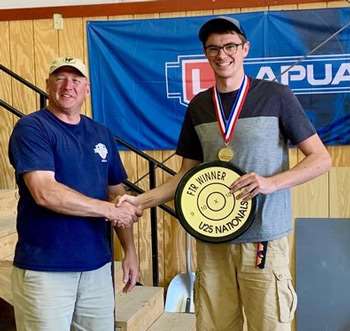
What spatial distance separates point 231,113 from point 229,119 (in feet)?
0.07

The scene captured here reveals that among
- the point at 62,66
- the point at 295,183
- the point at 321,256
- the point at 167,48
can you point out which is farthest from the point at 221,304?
the point at 167,48

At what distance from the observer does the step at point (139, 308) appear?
2857 millimetres

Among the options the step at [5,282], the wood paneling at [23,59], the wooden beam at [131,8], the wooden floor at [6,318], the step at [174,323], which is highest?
the wooden beam at [131,8]

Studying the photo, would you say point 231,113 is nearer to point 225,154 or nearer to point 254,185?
point 225,154

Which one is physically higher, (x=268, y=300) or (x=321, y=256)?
(x=268, y=300)

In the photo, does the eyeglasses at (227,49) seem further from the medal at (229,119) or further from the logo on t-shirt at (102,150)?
the logo on t-shirt at (102,150)

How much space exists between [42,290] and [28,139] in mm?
528

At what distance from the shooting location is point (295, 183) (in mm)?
1814

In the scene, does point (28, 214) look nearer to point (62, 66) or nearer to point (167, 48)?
point (62, 66)

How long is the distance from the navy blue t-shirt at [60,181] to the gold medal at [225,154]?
0.48m

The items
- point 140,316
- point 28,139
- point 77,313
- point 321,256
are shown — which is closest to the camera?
point 28,139

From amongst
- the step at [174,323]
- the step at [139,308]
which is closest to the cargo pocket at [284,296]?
the step at [139,308]

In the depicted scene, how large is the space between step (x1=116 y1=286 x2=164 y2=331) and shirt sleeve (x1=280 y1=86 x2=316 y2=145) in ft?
4.70

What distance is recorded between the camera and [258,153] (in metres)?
1.86
